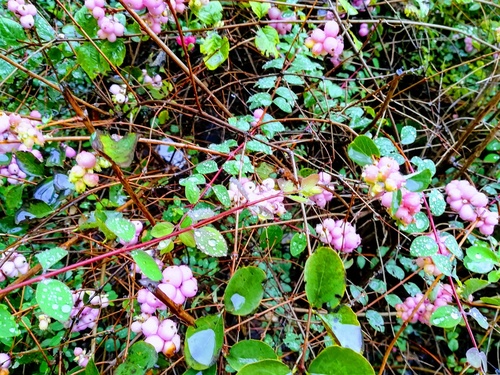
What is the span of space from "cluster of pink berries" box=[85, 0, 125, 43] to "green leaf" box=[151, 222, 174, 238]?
57cm

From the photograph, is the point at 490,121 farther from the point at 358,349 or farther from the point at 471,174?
the point at 358,349

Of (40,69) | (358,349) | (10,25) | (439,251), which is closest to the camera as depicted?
(358,349)

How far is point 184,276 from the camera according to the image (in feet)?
2.31

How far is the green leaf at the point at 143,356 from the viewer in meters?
0.63

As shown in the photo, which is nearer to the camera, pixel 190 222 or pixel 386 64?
pixel 190 222

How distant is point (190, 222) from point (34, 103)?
104 cm

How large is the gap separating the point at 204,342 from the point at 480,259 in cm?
55

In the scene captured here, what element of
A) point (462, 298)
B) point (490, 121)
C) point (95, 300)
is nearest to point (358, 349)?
point (462, 298)

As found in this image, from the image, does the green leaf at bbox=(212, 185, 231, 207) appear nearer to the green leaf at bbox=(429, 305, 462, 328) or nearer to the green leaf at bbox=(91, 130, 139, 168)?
the green leaf at bbox=(91, 130, 139, 168)

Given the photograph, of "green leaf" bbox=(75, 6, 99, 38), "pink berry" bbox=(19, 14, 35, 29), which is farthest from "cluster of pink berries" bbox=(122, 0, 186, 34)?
"pink berry" bbox=(19, 14, 35, 29)

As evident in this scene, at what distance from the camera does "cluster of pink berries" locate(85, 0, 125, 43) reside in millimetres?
962

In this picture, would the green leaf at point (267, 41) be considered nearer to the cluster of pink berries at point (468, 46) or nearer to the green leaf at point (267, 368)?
the green leaf at point (267, 368)

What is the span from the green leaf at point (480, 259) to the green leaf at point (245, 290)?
427mm

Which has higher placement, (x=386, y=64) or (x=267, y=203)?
(x=267, y=203)
